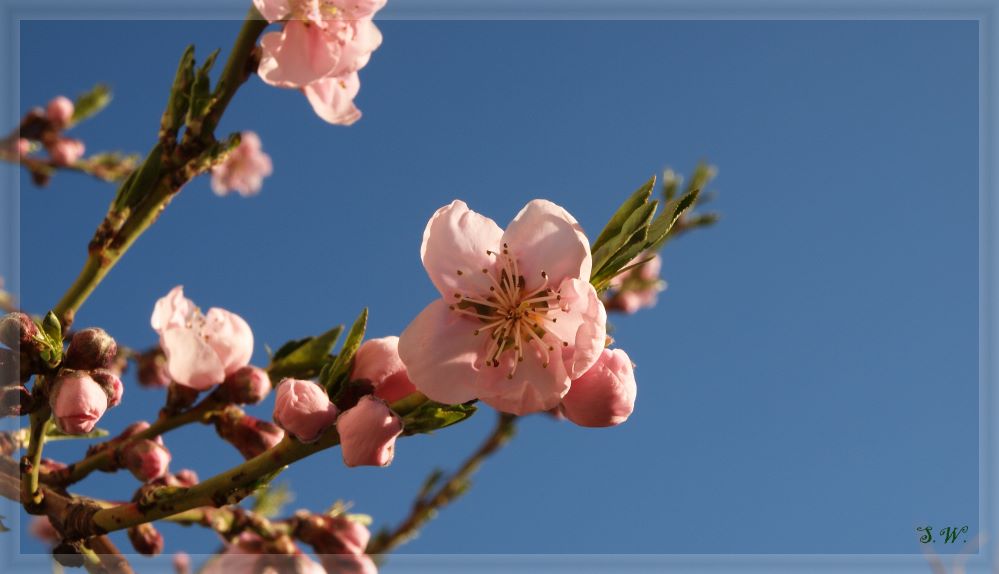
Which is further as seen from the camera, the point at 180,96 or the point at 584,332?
the point at 180,96

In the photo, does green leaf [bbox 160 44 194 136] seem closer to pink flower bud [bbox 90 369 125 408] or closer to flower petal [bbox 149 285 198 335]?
flower petal [bbox 149 285 198 335]

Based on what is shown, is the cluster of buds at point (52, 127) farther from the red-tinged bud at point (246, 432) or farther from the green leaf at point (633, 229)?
the green leaf at point (633, 229)

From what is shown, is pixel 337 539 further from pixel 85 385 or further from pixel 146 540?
pixel 85 385

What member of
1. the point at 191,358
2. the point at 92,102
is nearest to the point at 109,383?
the point at 191,358

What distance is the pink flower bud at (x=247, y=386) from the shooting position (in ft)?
6.29

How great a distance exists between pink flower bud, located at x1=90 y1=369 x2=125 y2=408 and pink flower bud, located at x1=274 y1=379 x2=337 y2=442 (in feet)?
1.20

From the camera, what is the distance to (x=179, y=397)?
2.00m

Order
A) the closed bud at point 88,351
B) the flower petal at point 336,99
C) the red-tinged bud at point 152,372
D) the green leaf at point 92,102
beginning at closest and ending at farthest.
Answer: the closed bud at point 88,351 → the flower petal at point 336,99 → the red-tinged bud at point 152,372 → the green leaf at point 92,102

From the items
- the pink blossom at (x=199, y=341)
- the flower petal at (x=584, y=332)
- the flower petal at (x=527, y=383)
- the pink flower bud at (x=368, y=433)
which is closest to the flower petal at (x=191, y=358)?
the pink blossom at (x=199, y=341)

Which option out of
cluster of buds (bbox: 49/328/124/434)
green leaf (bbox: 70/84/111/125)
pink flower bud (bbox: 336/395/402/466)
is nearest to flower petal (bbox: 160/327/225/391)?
cluster of buds (bbox: 49/328/124/434)

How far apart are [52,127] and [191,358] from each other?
239 cm

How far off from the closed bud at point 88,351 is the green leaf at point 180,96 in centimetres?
50

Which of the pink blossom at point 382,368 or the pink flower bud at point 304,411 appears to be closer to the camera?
the pink flower bud at point 304,411

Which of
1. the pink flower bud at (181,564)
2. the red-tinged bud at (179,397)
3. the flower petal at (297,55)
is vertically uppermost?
the flower petal at (297,55)
